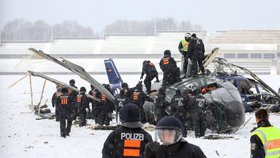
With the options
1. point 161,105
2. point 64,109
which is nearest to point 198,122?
point 161,105

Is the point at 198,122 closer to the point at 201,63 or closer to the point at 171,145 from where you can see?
the point at 201,63

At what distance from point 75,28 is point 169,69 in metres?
174

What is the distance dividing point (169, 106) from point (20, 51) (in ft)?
298

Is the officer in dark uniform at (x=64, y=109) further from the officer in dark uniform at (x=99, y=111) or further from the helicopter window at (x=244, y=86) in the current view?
the helicopter window at (x=244, y=86)

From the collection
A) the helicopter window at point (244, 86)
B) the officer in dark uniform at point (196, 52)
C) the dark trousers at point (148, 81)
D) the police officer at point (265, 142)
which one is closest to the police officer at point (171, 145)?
the police officer at point (265, 142)

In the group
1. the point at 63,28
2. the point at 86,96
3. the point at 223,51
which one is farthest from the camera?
the point at 63,28

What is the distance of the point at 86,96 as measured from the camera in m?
19.6

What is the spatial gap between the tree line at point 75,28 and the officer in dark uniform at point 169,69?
14018cm

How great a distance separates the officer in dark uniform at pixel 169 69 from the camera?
61.7ft

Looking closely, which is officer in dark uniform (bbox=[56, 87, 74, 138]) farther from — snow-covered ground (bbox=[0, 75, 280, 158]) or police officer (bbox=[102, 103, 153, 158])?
police officer (bbox=[102, 103, 153, 158])

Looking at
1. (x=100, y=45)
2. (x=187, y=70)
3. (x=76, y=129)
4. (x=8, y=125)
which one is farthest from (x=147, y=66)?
(x=100, y=45)

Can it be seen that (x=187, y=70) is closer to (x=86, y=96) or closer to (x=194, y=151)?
(x=86, y=96)

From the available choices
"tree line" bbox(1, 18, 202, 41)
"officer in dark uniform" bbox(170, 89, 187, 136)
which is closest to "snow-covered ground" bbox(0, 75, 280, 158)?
"officer in dark uniform" bbox(170, 89, 187, 136)

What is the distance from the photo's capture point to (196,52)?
18.9 meters
